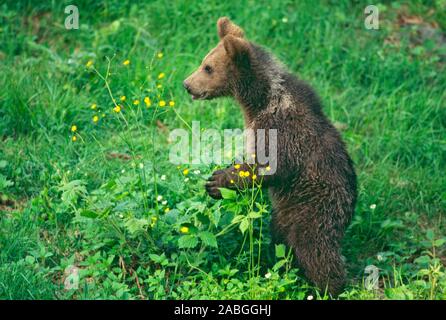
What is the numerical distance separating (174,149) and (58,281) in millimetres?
1796

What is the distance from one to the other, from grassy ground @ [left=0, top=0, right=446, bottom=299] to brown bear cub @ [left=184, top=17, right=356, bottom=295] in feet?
0.60

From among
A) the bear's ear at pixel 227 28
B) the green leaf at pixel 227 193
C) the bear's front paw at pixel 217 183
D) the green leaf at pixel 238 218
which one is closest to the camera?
the green leaf at pixel 238 218

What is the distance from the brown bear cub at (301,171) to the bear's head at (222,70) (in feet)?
0.04

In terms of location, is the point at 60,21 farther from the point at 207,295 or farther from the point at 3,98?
the point at 207,295

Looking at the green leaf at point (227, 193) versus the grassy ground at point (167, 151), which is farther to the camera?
the grassy ground at point (167, 151)

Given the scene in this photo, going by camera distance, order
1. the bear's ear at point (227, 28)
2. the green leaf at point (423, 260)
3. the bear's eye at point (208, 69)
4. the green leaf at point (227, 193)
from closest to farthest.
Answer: the green leaf at point (227, 193) → the green leaf at point (423, 260) → the bear's eye at point (208, 69) → the bear's ear at point (227, 28)

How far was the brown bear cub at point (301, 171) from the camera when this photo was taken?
5699 mm

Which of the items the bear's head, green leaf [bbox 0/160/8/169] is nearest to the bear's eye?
the bear's head

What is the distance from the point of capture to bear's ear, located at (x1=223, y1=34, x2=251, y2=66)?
599cm

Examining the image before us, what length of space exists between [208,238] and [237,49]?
155cm

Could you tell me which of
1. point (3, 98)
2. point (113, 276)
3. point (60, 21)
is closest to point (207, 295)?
point (113, 276)

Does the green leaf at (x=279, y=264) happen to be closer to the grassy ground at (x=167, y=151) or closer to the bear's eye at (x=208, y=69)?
the grassy ground at (x=167, y=151)

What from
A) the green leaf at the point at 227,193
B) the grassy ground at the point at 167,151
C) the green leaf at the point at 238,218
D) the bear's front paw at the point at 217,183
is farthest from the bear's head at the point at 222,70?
the green leaf at the point at 238,218

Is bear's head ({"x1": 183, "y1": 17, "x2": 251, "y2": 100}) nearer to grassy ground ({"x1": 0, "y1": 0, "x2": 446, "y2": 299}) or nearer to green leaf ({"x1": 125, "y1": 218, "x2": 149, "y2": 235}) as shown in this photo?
grassy ground ({"x1": 0, "y1": 0, "x2": 446, "y2": 299})
